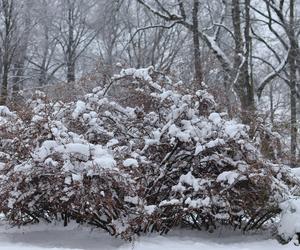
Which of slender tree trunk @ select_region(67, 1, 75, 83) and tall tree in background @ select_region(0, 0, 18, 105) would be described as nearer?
tall tree in background @ select_region(0, 0, 18, 105)

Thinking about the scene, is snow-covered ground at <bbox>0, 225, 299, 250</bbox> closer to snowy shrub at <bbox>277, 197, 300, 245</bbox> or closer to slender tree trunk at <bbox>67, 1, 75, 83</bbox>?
snowy shrub at <bbox>277, 197, 300, 245</bbox>

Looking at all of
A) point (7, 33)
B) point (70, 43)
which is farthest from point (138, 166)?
point (70, 43)

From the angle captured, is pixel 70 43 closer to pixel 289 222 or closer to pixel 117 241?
pixel 117 241

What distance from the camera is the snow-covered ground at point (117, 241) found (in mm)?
6562

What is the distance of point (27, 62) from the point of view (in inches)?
1281

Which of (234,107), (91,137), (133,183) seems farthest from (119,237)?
(234,107)

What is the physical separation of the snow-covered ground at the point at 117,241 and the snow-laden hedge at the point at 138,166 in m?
0.17

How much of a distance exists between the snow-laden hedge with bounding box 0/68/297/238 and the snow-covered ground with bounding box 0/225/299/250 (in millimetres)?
170

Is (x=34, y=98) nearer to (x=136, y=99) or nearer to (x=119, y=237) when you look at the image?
(x=136, y=99)

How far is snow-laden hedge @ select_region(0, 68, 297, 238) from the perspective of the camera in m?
6.57

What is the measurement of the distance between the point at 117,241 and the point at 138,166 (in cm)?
101

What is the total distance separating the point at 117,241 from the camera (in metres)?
6.86

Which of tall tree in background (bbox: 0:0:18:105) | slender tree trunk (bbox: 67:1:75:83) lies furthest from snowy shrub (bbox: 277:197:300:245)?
slender tree trunk (bbox: 67:1:75:83)

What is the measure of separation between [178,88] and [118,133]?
115 cm
